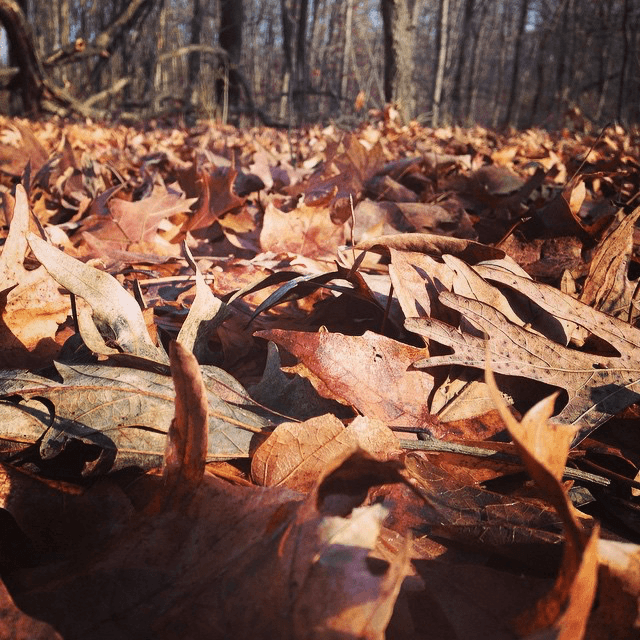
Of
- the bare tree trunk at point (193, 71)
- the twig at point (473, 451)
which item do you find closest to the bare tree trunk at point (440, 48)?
the bare tree trunk at point (193, 71)

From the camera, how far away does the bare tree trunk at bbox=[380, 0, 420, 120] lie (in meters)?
8.88

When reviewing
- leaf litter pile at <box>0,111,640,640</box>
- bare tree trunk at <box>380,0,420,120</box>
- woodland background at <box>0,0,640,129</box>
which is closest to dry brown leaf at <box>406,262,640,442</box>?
leaf litter pile at <box>0,111,640,640</box>

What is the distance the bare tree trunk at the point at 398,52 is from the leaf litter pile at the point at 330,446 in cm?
829

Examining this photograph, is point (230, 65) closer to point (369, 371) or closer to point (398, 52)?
point (398, 52)

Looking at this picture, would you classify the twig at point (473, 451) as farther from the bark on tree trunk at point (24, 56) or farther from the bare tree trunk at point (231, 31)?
the bare tree trunk at point (231, 31)

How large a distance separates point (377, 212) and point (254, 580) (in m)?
1.51

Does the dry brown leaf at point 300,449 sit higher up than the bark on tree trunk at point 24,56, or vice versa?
the bark on tree trunk at point 24,56

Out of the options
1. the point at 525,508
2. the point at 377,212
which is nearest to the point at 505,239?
the point at 377,212

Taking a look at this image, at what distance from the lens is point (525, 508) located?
0.71 m

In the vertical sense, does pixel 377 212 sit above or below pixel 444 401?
above

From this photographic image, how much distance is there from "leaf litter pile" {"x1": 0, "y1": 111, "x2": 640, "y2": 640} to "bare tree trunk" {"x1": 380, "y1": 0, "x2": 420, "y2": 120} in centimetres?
829

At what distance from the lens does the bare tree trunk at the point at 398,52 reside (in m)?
8.88

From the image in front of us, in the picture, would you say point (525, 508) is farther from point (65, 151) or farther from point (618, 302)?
point (65, 151)

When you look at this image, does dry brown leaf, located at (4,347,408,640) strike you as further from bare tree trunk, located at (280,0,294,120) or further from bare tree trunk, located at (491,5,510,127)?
bare tree trunk, located at (491,5,510,127)
